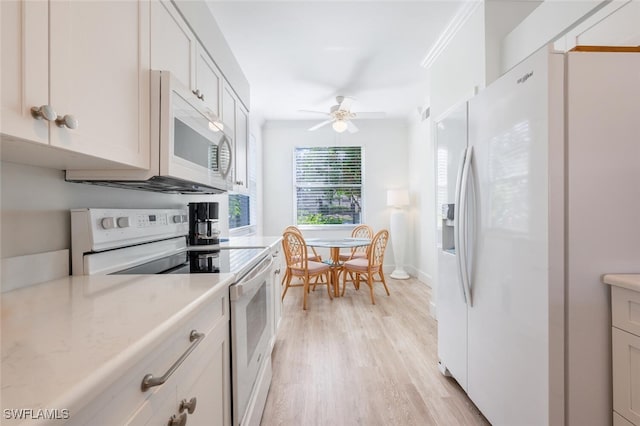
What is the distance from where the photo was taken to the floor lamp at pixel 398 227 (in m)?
4.81

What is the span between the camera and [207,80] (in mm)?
1897

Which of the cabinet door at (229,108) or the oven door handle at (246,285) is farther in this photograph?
the cabinet door at (229,108)

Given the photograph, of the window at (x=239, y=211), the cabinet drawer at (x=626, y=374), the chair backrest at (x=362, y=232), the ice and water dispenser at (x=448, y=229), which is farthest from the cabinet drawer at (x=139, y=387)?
the chair backrest at (x=362, y=232)

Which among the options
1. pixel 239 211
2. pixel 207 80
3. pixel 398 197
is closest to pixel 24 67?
pixel 207 80

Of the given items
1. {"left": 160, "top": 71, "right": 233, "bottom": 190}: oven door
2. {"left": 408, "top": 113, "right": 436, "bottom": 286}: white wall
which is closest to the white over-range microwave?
{"left": 160, "top": 71, "right": 233, "bottom": 190}: oven door

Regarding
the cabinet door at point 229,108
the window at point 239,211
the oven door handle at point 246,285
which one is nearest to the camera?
the oven door handle at point 246,285

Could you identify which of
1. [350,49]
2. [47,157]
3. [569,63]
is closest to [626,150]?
[569,63]

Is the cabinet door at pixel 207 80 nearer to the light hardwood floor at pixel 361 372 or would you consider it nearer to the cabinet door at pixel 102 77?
the cabinet door at pixel 102 77

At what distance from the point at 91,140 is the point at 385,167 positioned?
4751mm

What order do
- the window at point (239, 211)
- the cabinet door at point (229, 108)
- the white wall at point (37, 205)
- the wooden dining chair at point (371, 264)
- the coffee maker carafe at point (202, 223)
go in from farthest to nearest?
1. the window at point (239, 211)
2. the wooden dining chair at point (371, 264)
3. the cabinet door at point (229, 108)
4. the coffee maker carafe at point (202, 223)
5. the white wall at point (37, 205)

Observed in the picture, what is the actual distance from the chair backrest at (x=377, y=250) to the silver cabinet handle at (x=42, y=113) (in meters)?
3.22

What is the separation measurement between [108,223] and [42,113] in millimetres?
621

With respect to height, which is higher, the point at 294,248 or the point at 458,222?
the point at 458,222

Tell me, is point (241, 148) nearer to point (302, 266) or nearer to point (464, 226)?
point (302, 266)
